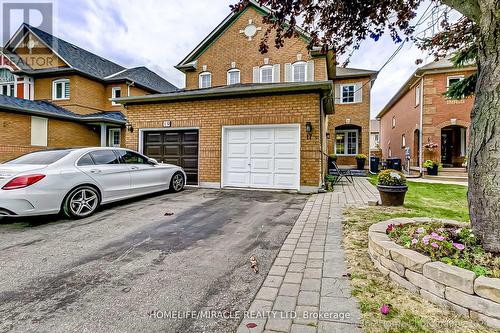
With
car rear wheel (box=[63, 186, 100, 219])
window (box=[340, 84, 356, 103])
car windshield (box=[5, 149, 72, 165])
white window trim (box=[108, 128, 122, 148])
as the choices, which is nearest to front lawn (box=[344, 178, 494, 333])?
car rear wheel (box=[63, 186, 100, 219])

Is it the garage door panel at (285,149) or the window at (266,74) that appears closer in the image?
the garage door panel at (285,149)

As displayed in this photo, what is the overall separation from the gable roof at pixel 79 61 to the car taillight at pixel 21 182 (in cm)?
1604

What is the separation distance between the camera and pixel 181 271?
2.76 meters

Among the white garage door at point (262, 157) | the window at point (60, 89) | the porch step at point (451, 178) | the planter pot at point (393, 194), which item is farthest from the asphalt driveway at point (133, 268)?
the window at point (60, 89)

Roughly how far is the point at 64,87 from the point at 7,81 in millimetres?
5043

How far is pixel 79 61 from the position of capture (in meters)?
18.2

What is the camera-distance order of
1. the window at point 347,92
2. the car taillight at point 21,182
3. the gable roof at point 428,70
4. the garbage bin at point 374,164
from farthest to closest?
the window at point 347,92 → the garbage bin at point 374,164 → the gable roof at point 428,70 → the car taillight at point 21,182

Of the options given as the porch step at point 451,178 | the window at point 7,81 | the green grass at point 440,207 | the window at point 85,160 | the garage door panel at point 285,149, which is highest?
the window at point 7,81

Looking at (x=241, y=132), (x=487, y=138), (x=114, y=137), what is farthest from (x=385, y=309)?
(x=114, y=137)

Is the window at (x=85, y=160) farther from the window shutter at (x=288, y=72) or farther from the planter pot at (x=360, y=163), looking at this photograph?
the planter pot at (x=360, y=163)

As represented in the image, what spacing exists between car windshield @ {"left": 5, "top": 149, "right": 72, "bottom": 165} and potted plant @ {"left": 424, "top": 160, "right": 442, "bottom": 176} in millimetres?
15125

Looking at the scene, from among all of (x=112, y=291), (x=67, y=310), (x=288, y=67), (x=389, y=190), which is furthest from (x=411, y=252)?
(x=288, y=67)

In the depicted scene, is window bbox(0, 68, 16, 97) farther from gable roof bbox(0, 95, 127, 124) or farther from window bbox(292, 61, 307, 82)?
window bbox(292, 61, 307, 82)

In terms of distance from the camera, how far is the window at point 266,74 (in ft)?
46.0
